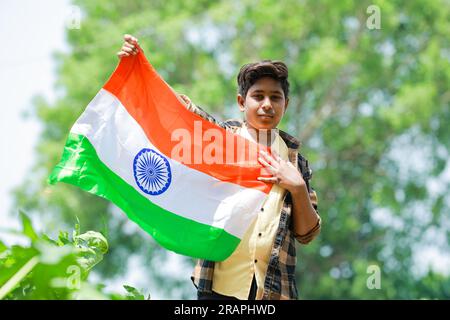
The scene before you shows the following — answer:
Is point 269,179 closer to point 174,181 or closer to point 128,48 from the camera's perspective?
point 174,181

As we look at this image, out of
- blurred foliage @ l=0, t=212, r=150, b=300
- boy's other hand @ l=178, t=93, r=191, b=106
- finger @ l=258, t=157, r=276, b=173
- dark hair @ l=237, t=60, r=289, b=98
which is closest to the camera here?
blurred foliage @ l=0, t=212, r=150, b=300

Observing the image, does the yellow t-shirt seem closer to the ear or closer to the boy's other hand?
the ear

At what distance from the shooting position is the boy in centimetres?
263

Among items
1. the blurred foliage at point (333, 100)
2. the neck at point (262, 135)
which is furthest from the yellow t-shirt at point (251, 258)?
the blurred foliage at point (333, 100)

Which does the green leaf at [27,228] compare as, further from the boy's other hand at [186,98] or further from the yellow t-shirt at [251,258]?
the boy's other hand at [186,98]

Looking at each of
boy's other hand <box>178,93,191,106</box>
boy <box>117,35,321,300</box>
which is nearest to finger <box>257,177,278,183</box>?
boy <box>117,35,321,300</box>

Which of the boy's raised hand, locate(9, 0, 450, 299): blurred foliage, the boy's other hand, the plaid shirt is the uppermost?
locate(9, 0, 450, 299): blurred foliage

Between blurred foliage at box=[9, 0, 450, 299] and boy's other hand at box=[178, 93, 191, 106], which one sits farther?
blurred foliage at box=[9, 0, 450, 299]

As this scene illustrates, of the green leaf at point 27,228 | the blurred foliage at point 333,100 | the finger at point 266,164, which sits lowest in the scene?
the green leaf at point 27,228

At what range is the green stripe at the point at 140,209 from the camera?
2637 millimetres
